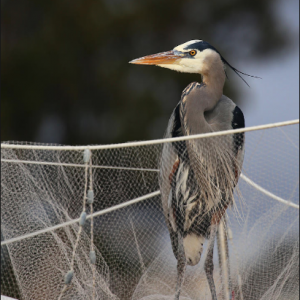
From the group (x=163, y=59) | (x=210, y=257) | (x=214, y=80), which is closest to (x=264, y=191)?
(x=210, y=257)

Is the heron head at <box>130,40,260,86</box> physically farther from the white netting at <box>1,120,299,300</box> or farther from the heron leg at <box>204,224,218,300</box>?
the heron leg at <box>204,224,218,300</box>

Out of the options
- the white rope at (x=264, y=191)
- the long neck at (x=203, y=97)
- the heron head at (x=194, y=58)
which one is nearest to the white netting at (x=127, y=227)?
the white rope at (x=264, y=191)

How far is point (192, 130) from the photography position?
141 centimetres

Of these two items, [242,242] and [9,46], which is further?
[9,46]

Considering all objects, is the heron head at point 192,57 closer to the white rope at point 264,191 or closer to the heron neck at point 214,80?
the heron neck at point 214,80

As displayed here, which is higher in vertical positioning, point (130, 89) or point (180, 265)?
point (130, 89)

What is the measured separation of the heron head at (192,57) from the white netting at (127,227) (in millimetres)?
261

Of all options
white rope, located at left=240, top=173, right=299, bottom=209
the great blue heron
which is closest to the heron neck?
the great blue heron

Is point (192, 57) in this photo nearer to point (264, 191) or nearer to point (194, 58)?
point (194, 58)

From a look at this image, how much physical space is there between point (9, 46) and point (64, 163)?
2.37 metres

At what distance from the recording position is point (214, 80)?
4.83ft

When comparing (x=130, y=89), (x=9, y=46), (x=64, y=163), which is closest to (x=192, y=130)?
(x=64, y=163)

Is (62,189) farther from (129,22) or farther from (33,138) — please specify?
(129,22)

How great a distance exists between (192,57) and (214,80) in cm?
10
